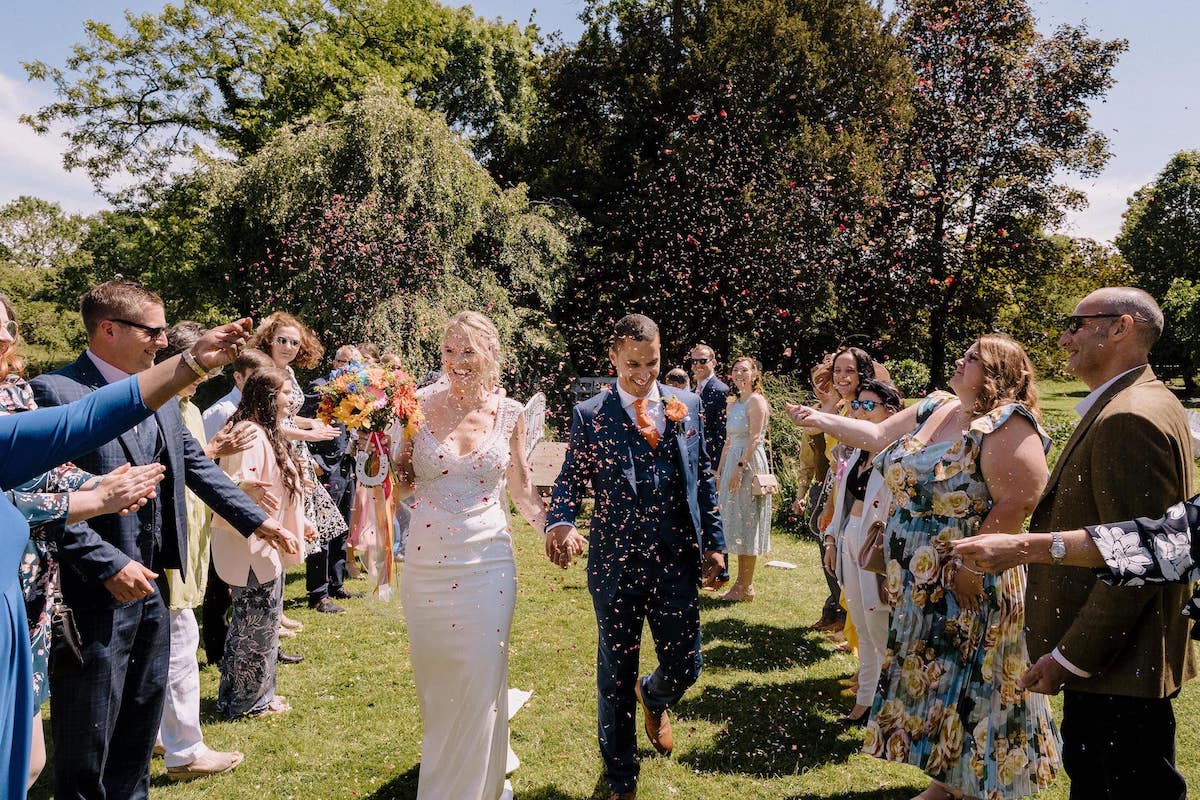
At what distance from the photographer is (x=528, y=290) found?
58.4 feet

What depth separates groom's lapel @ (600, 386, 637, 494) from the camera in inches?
164

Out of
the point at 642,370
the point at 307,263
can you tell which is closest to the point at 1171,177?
the point at 307,263

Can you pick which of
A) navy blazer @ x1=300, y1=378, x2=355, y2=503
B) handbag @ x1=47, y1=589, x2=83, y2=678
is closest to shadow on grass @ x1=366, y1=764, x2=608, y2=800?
handbag @ x1=47, y1=589, x2=83, y2=678

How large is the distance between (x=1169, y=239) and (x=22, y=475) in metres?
44.7

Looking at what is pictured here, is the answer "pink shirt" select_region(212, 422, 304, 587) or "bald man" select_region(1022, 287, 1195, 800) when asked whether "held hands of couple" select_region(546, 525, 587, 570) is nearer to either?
"pink shirt" select_region(212, 422, 304, 587)

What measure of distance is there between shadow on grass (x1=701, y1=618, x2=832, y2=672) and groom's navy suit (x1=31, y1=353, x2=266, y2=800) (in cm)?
409

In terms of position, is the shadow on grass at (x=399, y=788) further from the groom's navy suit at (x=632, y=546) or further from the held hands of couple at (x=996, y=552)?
the held hands of couple at (x=996, y=552)

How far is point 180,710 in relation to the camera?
14.0 feet

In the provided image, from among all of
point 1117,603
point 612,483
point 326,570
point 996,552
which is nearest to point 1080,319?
point 1117,603

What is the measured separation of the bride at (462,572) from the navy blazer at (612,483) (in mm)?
334

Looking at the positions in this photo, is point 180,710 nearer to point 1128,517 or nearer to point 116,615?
point 116,615

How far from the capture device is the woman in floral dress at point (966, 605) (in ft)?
11.9

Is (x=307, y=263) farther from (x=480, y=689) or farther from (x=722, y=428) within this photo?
(x=480, y=689)

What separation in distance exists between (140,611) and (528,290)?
1499 cm
